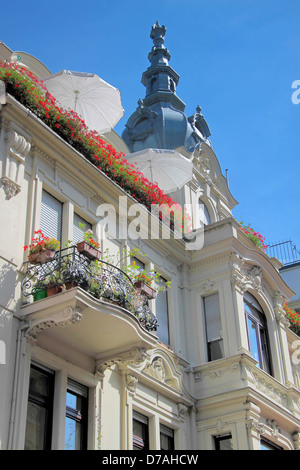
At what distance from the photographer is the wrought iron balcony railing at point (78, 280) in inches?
A: 508

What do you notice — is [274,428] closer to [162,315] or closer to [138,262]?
[162,315]

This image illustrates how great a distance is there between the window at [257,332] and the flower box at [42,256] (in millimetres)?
6828

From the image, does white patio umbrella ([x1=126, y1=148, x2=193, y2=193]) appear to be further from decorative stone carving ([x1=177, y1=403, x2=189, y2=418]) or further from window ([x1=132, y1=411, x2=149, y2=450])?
window ([x1=132, y1=411, x2=149, y2=450])

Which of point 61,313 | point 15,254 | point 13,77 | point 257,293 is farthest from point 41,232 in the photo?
point 257,293

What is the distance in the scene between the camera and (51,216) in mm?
14992

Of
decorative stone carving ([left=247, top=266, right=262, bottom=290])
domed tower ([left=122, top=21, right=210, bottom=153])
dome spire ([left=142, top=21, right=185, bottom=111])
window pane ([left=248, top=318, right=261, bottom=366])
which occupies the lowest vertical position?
window pane ([left=248, top=318, right=261, bottom=366])

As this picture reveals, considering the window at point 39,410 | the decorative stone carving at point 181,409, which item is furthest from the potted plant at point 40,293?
the decorative stone carving at point 181,409

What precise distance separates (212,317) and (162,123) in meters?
9.71

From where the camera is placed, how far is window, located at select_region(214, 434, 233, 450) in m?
16.4

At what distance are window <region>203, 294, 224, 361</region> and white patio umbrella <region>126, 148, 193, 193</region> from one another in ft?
10.7

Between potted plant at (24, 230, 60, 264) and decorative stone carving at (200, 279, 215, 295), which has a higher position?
decorative stone carving at (200, 279, 215, 295)

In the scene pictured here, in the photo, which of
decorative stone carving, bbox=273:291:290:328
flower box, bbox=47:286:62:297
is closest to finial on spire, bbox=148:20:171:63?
decorative stone carving, bbox=273:291:290:328

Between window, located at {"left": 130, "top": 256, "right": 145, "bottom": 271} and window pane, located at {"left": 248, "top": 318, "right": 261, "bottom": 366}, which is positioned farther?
window pane, located at {"left": 248, "top": 318, "right": 261, "bottom": 366}
